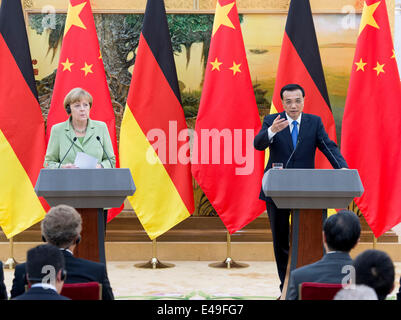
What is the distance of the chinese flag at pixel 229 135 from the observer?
581 cm

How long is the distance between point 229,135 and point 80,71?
163 centimetres

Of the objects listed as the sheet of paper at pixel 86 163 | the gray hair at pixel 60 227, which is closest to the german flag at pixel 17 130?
the sheet of paper at pixel 86 163

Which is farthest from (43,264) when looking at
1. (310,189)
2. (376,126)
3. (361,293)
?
(376,126)

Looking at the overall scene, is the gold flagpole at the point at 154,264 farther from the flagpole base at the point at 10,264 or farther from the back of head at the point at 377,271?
the back of head at the point at 377,271

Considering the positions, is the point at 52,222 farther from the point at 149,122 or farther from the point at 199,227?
the point at 199,227

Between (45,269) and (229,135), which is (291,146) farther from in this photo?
(45,269)

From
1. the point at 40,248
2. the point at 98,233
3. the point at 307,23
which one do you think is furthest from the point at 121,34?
Answer: the point at 40,248

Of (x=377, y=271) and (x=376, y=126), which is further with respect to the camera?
(x=376, y=126)

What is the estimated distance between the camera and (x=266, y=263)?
619 centimetres

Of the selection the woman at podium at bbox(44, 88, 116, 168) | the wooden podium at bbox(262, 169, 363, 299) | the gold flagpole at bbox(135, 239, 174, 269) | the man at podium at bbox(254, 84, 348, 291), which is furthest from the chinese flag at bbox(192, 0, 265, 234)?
the wooden podium at bbox(262, 169, 363, 299)

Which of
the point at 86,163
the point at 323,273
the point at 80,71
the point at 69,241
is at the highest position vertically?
the point at 80,71

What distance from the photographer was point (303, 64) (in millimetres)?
5727

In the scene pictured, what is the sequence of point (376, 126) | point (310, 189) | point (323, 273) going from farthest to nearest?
point (376, 126)
point (310, 189)
point (323, 273)

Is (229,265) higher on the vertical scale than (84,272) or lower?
lower
